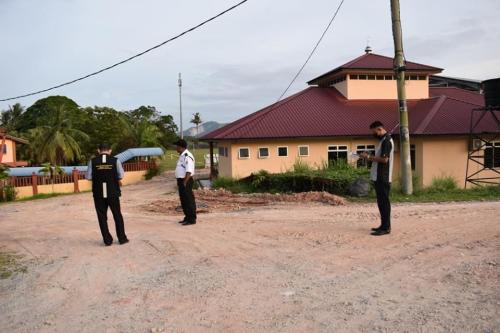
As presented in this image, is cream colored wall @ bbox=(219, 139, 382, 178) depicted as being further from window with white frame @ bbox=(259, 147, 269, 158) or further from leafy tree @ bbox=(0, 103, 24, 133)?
leafy tree @ bbox=(0, 103, 24, 133)

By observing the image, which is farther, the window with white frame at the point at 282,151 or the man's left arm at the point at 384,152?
the window with white frame at the point at 282,151

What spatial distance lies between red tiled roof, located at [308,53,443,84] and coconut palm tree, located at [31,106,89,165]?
19606 millimetres

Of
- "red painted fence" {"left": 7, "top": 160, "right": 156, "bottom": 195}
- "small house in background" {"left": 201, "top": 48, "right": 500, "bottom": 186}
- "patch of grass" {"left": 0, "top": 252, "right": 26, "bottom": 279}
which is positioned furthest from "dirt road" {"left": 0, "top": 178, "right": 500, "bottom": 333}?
"red painted fence" {"left": 7, "top": 160, "right": 156, "bottom": 195}

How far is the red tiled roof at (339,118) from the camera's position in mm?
21344

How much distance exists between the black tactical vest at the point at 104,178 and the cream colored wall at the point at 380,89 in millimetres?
19398

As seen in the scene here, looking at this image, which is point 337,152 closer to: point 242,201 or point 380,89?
point 380,89

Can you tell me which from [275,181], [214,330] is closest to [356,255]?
[214,330]

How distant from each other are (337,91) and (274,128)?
6494 millimetres

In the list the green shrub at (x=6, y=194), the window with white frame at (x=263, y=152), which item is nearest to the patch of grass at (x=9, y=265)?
the window with white frame at (x=263, y=152)

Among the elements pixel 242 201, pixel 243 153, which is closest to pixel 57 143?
pixel 243 153

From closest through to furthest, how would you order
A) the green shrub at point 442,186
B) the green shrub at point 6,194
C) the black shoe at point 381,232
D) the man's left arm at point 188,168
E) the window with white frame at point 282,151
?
1. the black shoe at point 381,232
2. the man's left arm at point 188,168
3. the green shrub at point 442,186
4. the window with white frame at point 282,151
5. the green shrub at point 6,194

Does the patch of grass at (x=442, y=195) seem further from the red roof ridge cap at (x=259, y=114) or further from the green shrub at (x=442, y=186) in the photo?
the red roof ridge cap at (x=259, y=114)

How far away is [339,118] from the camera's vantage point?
922 inches

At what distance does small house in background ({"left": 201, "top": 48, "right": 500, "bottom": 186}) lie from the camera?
21.1 metres
